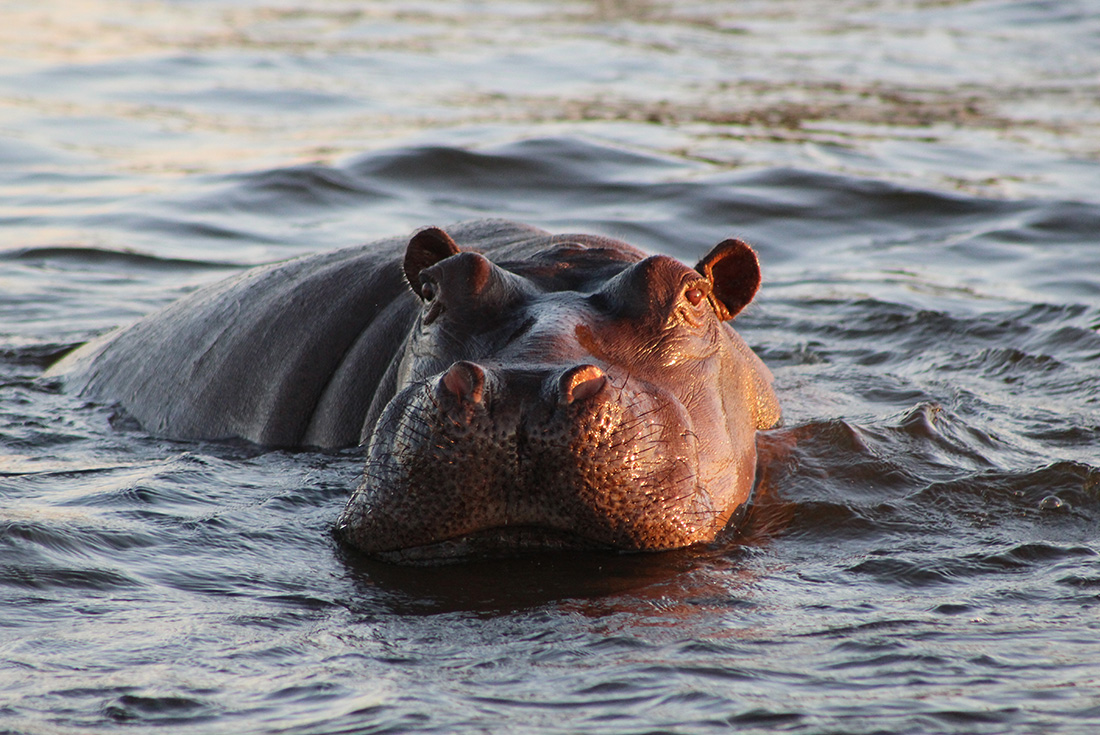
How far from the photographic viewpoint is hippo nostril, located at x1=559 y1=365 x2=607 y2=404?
14.4 ft

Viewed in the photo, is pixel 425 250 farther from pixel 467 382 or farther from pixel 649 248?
pixel 649 248

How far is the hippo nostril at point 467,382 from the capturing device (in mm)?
4422

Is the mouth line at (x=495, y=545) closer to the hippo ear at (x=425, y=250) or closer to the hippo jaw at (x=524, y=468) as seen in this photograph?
the hippo jaw at (x=524, y=468)

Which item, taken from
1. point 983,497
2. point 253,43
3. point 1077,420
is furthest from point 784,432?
point 253,43

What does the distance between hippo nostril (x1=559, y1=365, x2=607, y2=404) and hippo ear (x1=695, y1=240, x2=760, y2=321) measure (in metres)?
1.44

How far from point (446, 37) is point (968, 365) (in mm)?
14628

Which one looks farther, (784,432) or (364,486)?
(784,432)

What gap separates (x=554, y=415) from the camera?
4402 mm

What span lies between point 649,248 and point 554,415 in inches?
291

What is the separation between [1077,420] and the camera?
7.25 meters

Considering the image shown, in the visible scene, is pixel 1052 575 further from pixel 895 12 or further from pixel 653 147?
pixel 895 12

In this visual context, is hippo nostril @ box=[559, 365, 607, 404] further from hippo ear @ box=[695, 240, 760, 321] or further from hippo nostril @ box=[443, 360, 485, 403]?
hippo ear @ box=[695, 240, 760, 321]

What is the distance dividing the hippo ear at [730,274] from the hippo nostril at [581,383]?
1441 millimetres

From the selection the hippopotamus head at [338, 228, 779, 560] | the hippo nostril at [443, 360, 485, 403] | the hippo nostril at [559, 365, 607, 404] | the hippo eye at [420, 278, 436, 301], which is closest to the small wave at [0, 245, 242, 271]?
the hippopotamus head at [338, 228, 779, 560]
